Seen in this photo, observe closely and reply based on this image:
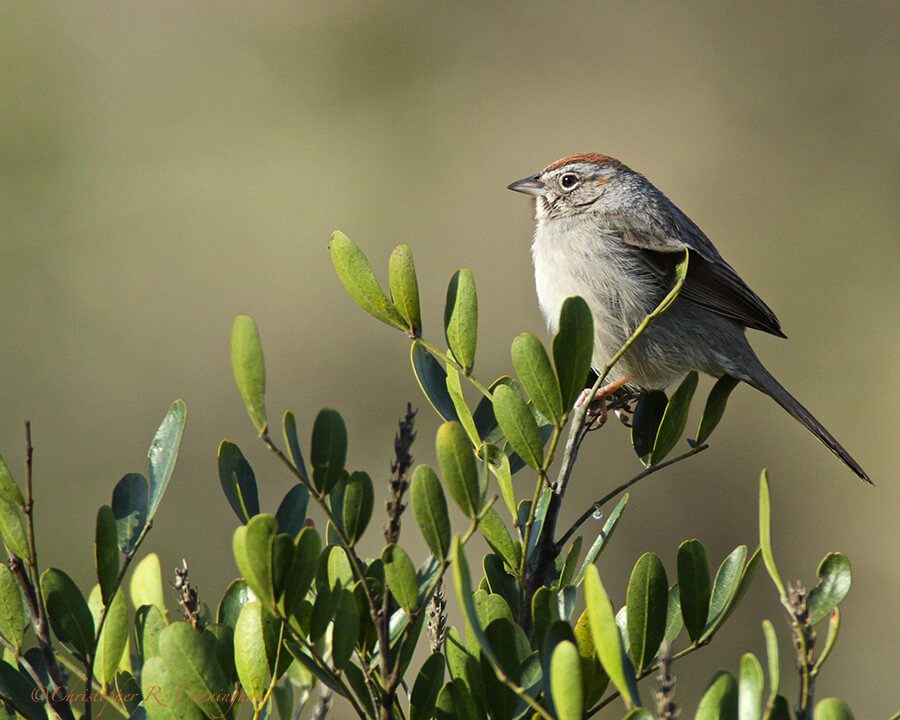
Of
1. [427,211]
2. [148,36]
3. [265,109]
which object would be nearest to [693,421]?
[427,211]

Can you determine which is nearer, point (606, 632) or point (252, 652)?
point (606, 632)

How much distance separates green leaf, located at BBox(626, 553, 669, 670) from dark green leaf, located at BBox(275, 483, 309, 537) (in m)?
0.42

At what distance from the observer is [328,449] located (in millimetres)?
1055

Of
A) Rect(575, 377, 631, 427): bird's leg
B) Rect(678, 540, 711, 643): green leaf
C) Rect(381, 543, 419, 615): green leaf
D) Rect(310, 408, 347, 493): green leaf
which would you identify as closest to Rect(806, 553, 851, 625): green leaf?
Rect(678, 540, 711, 643): green leaf

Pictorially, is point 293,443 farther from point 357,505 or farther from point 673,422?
point 673,422

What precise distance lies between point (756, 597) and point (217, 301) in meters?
3.36

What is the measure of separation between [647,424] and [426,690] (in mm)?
685

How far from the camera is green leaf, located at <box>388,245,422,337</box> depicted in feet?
4.48

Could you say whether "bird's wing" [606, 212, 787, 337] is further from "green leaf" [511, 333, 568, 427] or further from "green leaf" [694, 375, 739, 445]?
"green leaf" [511, 333, 568, 427]

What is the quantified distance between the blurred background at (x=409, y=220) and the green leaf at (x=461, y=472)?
328 cm

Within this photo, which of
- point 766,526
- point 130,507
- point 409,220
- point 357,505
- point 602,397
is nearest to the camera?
point 766,526

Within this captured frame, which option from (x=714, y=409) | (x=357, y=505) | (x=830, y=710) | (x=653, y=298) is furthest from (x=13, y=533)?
(x=653, y=298)

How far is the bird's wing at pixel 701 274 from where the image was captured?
3.09 m

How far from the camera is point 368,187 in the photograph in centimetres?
594
